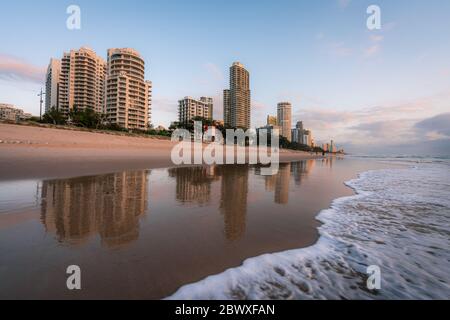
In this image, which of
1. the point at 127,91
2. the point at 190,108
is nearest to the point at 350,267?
the point at 127,91

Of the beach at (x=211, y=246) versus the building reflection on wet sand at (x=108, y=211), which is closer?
the beach at (x=211, y=246)

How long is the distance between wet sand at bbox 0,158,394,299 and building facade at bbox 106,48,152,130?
8534cm

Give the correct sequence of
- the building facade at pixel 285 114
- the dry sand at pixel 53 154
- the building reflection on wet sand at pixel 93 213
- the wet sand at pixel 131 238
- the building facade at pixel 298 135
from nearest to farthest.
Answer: the wet sand at pixel 131 238, the building reflection on wet sand at pixel 93 213, the dry sand at pixel 53 154, the building facade at pixel 285 114, the building facade at pixel 298 135

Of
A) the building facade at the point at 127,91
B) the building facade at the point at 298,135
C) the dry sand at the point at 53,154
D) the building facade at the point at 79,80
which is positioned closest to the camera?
the dry sand at the point at 53,154

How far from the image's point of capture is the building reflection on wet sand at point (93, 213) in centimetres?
324

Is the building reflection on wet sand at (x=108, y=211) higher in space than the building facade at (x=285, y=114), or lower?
lower

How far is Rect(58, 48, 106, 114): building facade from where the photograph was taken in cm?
9569

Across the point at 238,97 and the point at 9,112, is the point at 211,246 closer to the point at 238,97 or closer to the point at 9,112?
the point at 238,97

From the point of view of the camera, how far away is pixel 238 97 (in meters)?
126

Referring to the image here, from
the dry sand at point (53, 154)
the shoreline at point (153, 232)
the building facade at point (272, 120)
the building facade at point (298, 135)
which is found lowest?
the shoreline at point (153, 232)

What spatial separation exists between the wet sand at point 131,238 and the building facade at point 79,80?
4257 inches

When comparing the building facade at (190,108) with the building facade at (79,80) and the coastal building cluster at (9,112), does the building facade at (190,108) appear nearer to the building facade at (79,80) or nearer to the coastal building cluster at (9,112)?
the building facade at (79,80)

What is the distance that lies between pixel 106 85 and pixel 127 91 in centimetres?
1083

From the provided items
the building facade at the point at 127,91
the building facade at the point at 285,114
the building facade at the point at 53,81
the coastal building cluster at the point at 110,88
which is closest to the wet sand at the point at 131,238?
the coastal building cluster at the point at 110,88
